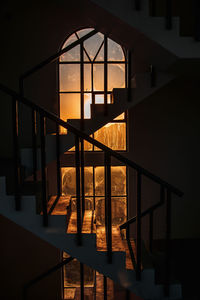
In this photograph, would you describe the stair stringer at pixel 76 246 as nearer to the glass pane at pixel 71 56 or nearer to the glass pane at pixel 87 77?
the glass pane at pixel 87 77

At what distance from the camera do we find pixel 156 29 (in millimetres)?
2578

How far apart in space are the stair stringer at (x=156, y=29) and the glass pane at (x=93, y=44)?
2245 millimetres

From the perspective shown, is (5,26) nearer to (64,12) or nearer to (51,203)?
(64,12)

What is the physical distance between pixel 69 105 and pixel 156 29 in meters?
2.55

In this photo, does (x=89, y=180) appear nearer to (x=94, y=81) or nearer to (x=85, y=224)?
(x=94, y=81)

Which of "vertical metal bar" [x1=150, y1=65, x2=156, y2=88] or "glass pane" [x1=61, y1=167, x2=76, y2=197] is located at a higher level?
"vertical metal bar" [x1=150, y1=65, x2=156, y2=88]

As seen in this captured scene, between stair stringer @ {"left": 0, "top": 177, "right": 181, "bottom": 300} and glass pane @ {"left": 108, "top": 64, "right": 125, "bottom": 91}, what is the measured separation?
3.21 metres

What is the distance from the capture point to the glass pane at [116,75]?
4.87 meters

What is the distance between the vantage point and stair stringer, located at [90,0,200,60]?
8.43 ft

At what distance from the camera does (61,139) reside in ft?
9.36

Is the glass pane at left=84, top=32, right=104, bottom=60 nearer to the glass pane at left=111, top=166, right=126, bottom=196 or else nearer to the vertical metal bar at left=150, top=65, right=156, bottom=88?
the vertical metal bar at left=150, top=65, right=156, bottom=88

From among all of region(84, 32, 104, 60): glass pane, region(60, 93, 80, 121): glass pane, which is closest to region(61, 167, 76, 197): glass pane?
region(60, 93, 80, 121): glass pane

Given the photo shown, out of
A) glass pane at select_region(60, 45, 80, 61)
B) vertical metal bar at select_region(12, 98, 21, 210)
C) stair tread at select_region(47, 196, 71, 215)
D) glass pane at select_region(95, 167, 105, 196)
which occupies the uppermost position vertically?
glass pane at select_region(60, 45, 80, 61)

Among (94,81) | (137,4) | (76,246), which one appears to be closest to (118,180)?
(94,81)
